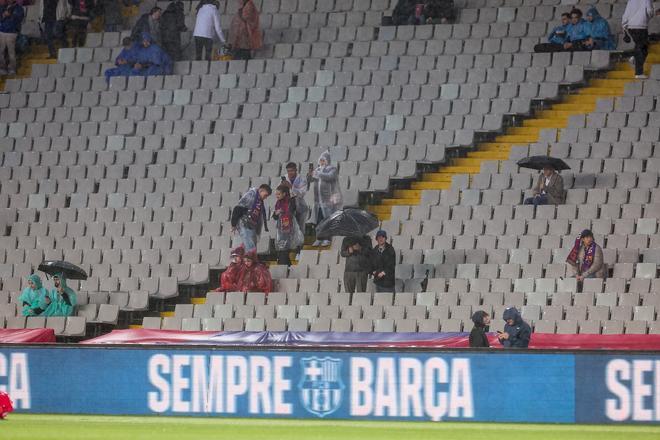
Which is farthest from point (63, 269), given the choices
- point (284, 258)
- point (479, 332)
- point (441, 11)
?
point (441, 11)

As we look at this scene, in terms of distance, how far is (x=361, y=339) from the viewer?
19.4 metres

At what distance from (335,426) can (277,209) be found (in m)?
7.21

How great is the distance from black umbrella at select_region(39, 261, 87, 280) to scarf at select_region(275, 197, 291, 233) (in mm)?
3142

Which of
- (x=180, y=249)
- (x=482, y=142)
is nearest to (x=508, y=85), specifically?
(x=482, y=142)

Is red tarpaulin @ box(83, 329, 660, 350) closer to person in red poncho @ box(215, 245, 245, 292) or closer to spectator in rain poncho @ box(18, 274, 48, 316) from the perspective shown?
person in red poncho @ box(215, 245, 245, 292)

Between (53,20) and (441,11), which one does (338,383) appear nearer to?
(441,11)

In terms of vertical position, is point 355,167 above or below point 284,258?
above

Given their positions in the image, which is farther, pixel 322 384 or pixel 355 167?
pixel 355 167

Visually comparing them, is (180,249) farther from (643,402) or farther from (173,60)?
(643,402)

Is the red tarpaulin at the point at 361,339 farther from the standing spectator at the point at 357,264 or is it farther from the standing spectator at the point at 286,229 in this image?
the standing spectator at the point at 286,229

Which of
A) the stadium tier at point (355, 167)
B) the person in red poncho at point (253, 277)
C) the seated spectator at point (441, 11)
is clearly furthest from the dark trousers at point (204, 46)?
the person in red poncho at point (253, 277)

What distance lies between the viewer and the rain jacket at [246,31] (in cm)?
2762

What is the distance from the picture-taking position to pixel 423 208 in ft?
74.6

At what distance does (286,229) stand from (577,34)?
6.48 metres
